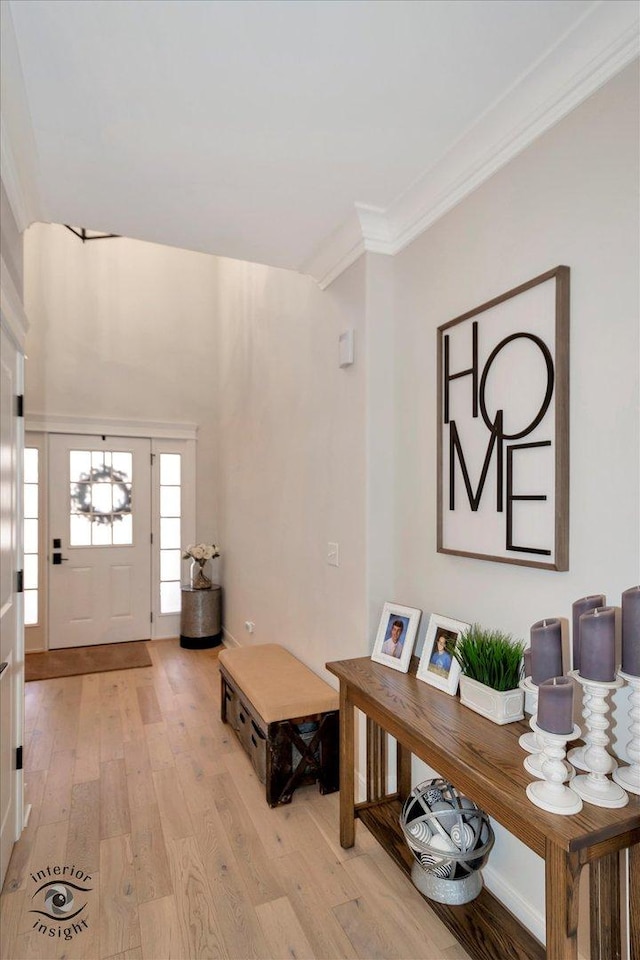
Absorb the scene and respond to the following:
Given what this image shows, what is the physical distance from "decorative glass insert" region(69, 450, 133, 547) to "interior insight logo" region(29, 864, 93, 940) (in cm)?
330

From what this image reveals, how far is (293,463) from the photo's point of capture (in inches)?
128

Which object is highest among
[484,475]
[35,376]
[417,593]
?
[35,376]

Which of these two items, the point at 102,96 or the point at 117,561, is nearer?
the point at 102,96

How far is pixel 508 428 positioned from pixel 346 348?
3.36 ft

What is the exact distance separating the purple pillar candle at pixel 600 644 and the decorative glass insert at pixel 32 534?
4.78 metres

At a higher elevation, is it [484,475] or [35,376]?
[35,376]

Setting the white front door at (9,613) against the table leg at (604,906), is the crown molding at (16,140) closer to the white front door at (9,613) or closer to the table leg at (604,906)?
the white front door at (9,613)

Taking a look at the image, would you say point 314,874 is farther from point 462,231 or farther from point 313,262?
point 313,262

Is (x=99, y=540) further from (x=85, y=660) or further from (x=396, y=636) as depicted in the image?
(x=396, y=636)

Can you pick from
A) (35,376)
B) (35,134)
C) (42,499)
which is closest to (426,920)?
(35,134)

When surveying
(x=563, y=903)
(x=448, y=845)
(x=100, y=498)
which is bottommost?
(x=448, y=845)

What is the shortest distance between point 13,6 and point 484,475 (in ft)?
6.05

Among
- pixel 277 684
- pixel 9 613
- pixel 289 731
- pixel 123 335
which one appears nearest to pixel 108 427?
pixel 123 335

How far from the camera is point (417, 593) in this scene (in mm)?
2180
